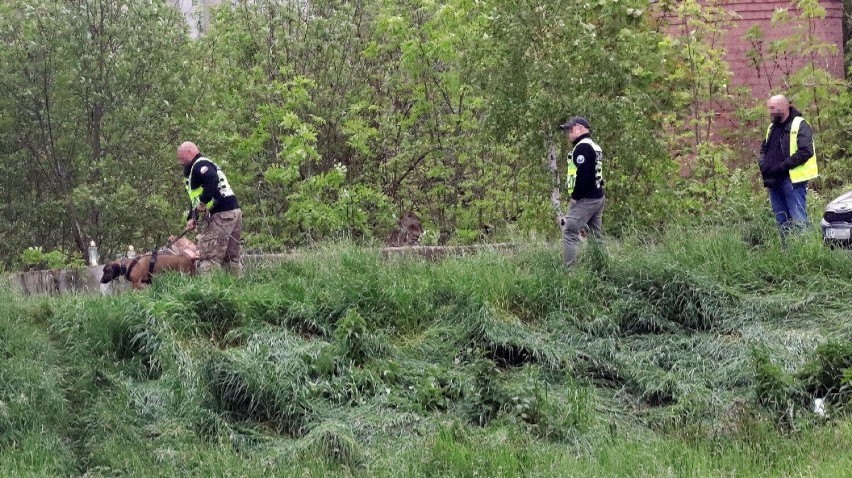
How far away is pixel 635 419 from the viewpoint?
7961 mm

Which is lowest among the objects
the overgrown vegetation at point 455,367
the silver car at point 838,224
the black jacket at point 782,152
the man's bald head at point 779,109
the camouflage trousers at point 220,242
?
the overgrown vegetation at point 455,367

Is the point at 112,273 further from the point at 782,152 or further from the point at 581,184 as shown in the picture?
the point at 782,152

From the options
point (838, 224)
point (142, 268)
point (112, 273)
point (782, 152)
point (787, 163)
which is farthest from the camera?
point (112, 273)

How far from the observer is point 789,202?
454 inches

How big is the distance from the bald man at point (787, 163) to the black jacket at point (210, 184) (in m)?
5.91

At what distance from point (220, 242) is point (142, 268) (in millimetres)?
1102

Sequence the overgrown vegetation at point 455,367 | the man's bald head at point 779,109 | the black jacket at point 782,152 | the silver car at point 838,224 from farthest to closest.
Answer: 1. the man's bald head at point 779,109
2. the black jacket at point 782,152
3. the silver car at point 838,224
4. the overgrown vegetation at point 455,367

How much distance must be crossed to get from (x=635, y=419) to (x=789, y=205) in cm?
463

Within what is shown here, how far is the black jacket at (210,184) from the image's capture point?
11.6 m

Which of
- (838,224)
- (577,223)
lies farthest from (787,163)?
(577,223)

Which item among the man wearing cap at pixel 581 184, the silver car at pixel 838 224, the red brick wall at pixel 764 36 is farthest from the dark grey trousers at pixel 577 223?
the red brick wall at pixel 764 36

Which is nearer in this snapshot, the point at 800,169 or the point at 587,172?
the point at 587,172

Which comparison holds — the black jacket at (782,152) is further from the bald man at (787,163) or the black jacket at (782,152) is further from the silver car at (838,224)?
the silver car at (838,224)

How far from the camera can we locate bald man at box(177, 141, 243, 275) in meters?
11.6
